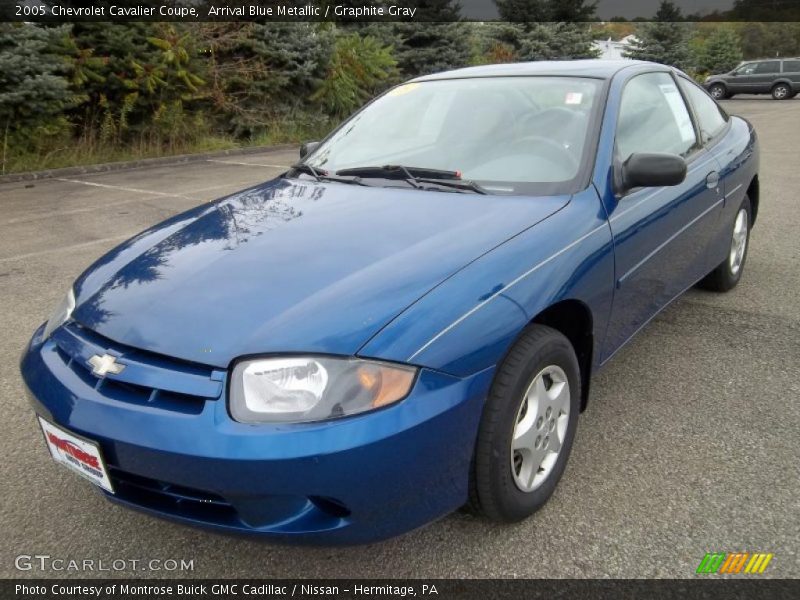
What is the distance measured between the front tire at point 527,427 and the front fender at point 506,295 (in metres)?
0.10

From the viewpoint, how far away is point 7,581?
2.07 metres

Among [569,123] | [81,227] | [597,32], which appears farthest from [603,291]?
[597,32]

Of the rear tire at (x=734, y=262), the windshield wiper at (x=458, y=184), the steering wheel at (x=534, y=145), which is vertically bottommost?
the rear tire at (x=734, y=262)

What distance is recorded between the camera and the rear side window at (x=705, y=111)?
3.85 meters

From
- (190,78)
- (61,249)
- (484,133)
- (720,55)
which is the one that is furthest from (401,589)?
(720,55)

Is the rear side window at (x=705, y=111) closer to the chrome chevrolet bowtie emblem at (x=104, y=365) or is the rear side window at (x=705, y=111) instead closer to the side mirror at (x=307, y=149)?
the side mirror at (x=307, y=149)

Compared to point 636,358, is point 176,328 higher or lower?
higher

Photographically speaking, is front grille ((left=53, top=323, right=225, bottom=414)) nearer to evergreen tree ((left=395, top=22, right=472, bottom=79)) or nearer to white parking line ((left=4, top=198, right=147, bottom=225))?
white parking line ((left=4, top=198, right=147, bottom=225))

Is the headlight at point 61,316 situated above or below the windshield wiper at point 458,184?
below

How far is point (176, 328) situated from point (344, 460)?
2.13 feet

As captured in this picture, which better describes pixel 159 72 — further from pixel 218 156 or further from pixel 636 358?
pixel 636 358

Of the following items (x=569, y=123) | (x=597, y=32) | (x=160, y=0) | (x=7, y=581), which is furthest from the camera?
(x=597, y=32)

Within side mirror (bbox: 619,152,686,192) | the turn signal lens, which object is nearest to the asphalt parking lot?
the turn signal lens

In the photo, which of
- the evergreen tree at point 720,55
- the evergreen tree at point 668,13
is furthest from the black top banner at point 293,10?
the evergreen tree at point 720,55
